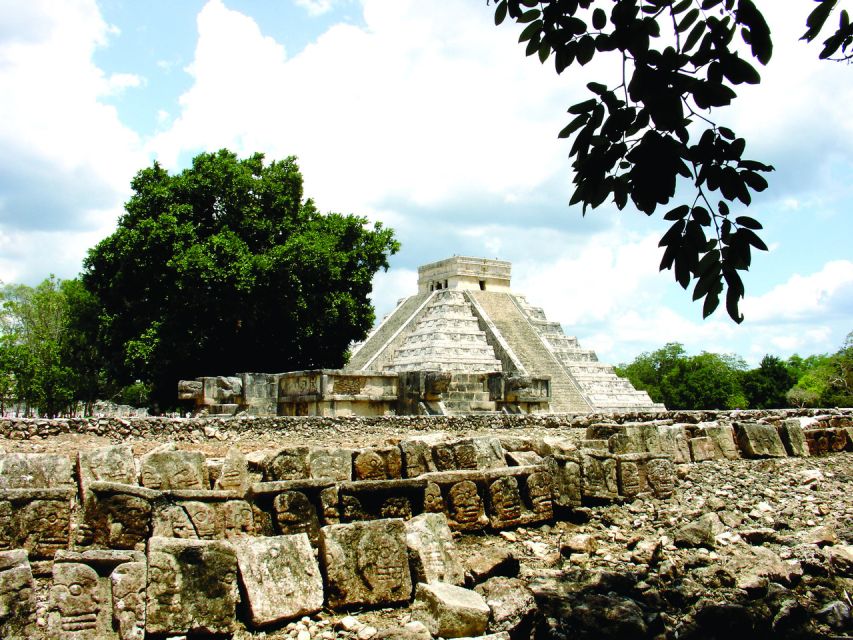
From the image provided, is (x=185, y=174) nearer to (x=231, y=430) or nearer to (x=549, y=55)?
(x=231, y=430)

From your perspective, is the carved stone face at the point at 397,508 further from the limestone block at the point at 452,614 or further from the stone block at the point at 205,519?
the limestone block at the point at 452,614

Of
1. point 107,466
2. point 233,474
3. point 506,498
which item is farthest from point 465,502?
point 107,466

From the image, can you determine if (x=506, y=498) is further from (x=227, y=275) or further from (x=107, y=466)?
(x=227, y=275)

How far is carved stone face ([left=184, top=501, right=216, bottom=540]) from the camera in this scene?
579 centimetres

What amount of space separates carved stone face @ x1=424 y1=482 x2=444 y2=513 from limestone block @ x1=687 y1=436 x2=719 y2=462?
573cm

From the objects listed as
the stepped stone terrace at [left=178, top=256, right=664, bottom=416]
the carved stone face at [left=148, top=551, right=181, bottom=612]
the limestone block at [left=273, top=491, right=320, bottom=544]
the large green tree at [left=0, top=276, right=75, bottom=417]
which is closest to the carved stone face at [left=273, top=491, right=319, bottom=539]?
the limestone block at [left=273, top=491, right=320, bottom=544]

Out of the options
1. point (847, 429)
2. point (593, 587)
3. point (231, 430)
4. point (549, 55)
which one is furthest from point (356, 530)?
point (847, 429)

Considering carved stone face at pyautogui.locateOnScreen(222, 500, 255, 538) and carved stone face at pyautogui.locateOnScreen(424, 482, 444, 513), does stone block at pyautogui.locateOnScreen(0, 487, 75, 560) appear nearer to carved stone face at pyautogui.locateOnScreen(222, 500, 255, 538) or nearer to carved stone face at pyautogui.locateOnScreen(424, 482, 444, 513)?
carved stone face at pyautogui.locateOnScreen(222, 500, 255, 538)

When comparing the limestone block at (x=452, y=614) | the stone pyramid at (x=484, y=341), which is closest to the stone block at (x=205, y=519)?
the limestone block at (x=452, y=614)

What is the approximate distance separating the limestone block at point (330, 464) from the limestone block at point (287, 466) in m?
0.09

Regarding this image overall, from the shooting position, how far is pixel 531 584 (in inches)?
220

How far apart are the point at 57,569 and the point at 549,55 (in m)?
4.06

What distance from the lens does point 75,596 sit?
4312 mm

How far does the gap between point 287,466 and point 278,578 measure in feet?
6.81
